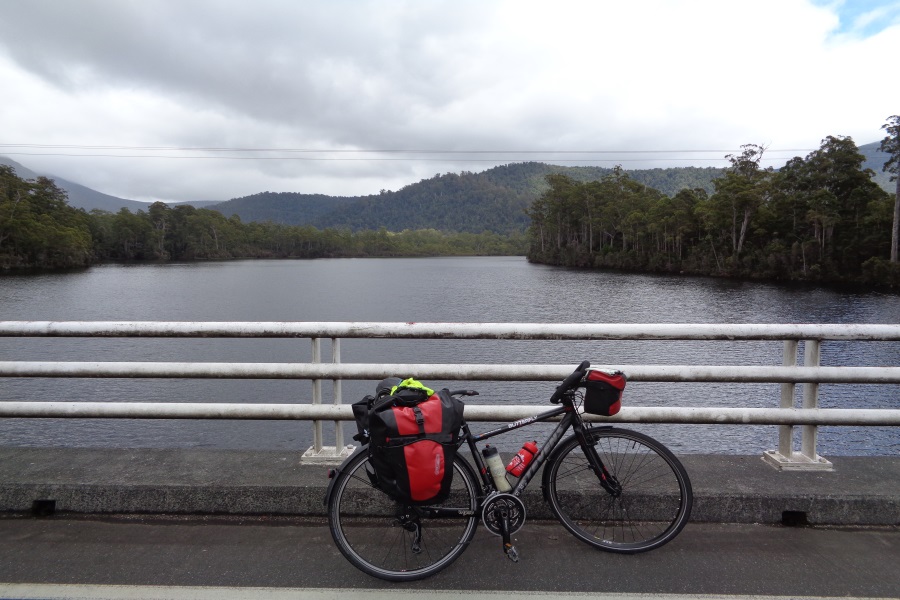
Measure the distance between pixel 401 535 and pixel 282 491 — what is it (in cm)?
83

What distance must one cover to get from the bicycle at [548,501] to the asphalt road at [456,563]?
13 centimetres

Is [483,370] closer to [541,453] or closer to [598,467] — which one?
[541,453]

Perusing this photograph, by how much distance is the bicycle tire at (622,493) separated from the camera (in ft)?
11.3

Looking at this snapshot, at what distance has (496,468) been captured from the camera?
331 cm

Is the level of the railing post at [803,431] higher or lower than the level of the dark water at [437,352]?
higher

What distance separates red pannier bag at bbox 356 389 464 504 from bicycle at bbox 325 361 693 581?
0.60 feet

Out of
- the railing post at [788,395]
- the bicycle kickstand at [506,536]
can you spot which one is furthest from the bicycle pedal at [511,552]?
the railing post at [788,395]

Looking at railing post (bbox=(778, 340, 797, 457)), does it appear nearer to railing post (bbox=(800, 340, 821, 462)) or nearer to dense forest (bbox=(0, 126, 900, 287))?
railing post (bbox=(800, 340, 821, 462))

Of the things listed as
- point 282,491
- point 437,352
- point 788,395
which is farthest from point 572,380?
point 437,352

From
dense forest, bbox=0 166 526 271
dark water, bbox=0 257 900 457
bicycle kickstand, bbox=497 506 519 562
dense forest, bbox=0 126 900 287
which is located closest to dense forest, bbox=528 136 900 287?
dense forest, bbox=0 126 900 287

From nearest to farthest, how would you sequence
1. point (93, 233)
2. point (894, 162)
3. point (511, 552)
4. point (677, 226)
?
point (511, 552)
point (894, 162)
point (677, 226)
point (93, 233)

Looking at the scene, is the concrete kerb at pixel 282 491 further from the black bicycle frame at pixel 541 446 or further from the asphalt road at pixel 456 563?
the black bicycle frame at pixel 541 446

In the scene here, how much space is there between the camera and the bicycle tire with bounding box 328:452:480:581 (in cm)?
316

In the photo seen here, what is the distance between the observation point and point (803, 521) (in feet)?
12.3
